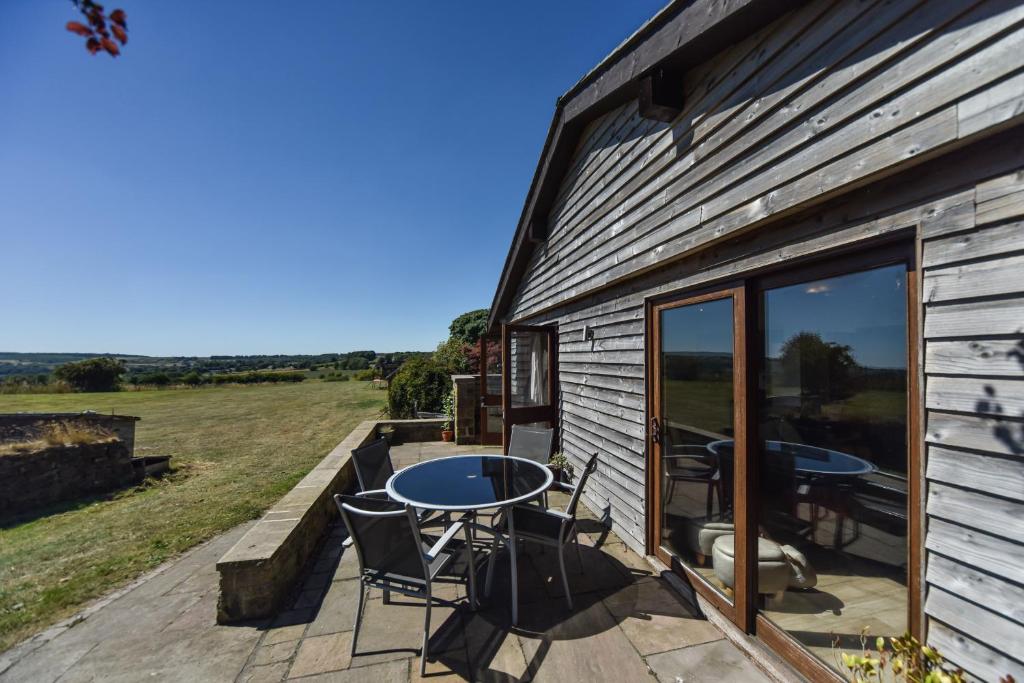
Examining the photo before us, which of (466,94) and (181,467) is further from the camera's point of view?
(181,467)

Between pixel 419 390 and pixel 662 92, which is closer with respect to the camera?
pixel 662 92

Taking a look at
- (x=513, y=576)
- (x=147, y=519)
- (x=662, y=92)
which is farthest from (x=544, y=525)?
(x=147, y=519)

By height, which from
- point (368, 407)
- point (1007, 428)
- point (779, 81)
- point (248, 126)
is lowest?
point (368, 407)

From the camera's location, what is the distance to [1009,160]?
1.21m

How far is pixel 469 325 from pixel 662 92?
25134 mm

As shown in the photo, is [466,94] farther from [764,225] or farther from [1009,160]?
[1009,160]

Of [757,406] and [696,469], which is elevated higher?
[757,406]

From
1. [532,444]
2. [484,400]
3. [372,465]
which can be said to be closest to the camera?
[372,465]

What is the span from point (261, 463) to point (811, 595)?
8510 mm

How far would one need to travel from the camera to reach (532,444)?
4.29 metres

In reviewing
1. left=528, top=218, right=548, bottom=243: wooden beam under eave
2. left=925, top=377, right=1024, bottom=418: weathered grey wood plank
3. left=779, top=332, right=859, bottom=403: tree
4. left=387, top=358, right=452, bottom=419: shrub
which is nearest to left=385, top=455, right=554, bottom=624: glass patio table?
left=779, top=332, right=859, bottom=403: tree

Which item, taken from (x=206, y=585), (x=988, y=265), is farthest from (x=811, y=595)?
(x=206, y=585)

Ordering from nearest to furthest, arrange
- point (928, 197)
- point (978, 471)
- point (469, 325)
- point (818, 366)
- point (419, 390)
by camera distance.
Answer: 1. point (978, 471)
2. point (928, 197)
3. point (818, 366)
4. point (419, 390)
5. point (469, 325)

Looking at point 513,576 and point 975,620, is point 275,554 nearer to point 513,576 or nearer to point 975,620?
point 513,576
